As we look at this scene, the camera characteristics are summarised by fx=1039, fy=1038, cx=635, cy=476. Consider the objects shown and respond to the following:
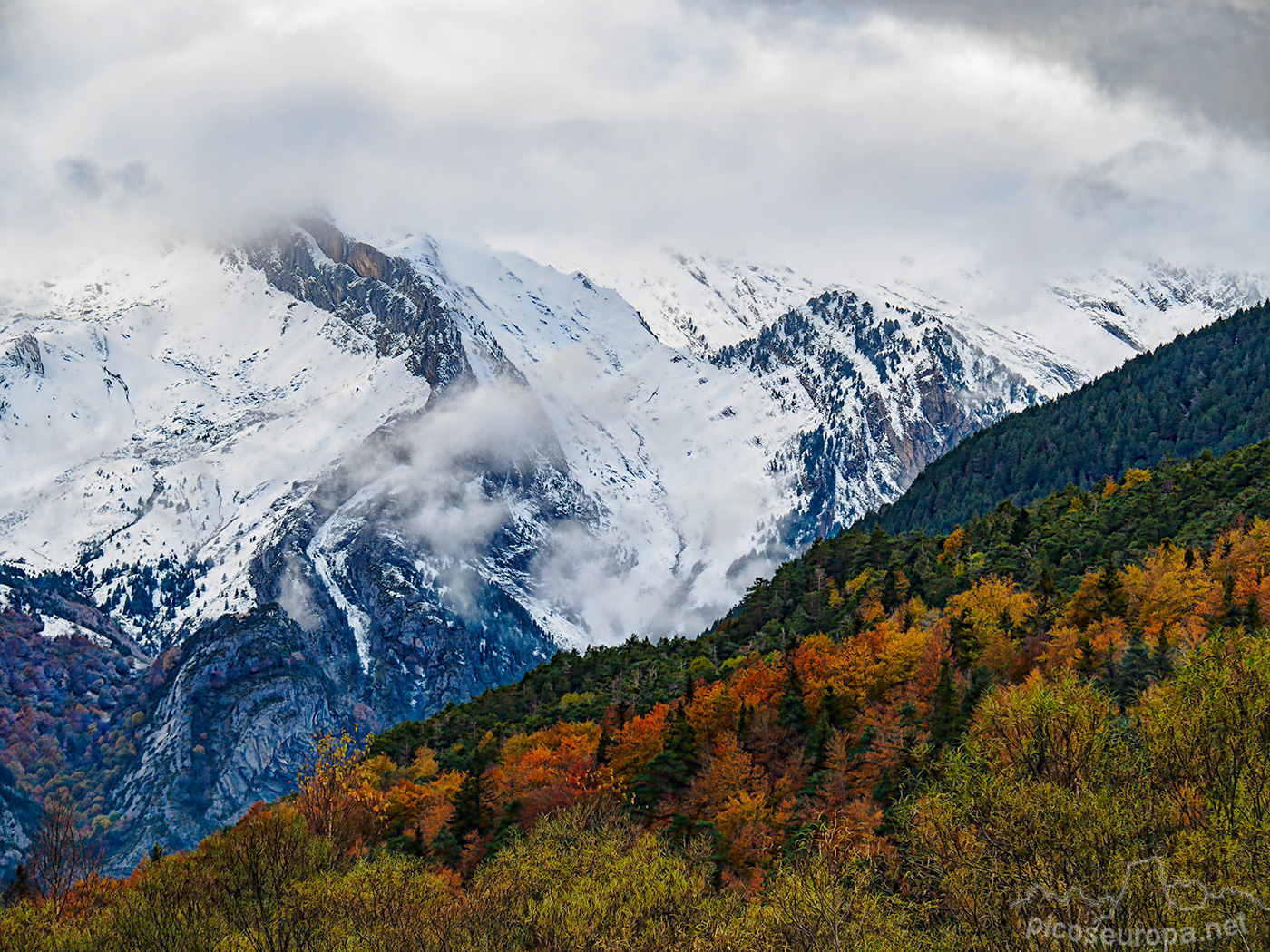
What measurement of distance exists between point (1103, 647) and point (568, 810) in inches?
2131

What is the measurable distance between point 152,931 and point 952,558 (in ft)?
465

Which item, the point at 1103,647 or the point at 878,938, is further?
the point at 1103,647

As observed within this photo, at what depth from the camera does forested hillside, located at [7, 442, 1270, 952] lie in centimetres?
4503

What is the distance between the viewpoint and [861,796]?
286ft

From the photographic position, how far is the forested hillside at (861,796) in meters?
45.0

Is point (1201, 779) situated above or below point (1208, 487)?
below

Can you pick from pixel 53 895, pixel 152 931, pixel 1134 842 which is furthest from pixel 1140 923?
pixel 53 895

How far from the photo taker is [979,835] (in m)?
50.4

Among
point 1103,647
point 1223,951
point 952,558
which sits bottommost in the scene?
→ point 1223,951

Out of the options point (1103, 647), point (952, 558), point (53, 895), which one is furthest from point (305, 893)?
point (952, 558)

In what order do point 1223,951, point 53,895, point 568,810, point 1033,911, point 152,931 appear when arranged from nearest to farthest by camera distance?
1. point 1223,951
2. point 1033,911
3. point 152,931
4. point 53,895
5. point 568,810

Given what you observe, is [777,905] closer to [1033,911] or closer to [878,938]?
[878,938]

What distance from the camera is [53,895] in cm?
8438

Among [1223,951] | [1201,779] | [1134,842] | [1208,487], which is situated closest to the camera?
[1223,951]
